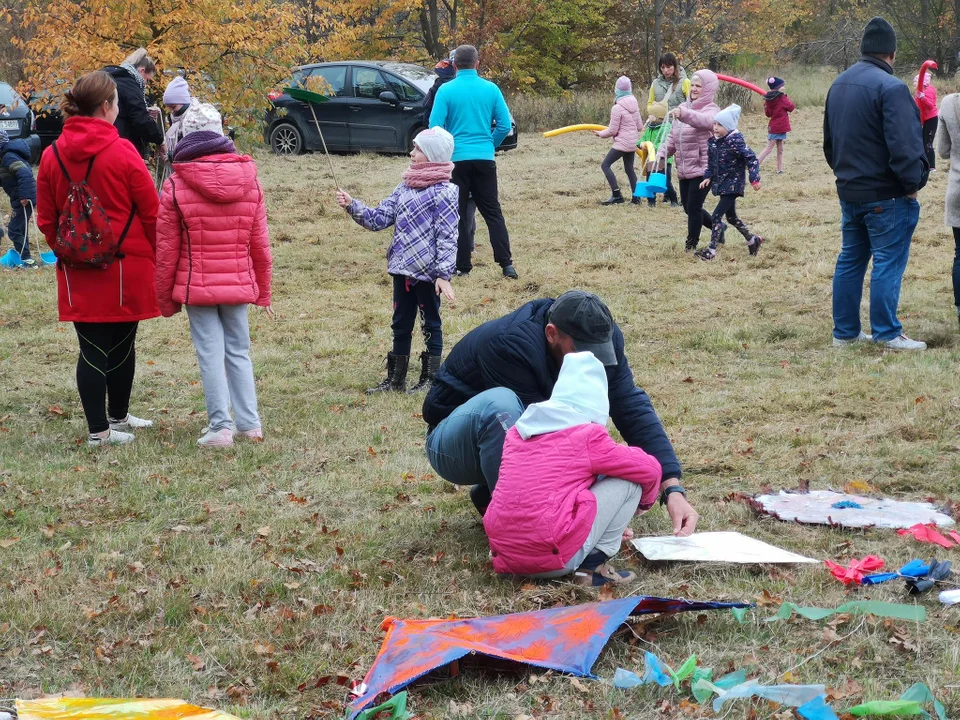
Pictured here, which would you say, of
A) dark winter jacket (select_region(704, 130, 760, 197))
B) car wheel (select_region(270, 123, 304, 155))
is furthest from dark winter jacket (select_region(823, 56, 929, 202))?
car wheel (select_region(270, 123, 304, 155))

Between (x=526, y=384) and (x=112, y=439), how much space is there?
3130 millimetres

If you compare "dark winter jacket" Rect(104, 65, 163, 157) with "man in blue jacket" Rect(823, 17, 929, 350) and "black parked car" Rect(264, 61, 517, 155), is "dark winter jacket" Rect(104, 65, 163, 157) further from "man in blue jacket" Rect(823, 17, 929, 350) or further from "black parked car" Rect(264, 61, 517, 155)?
"black parked car" Rect(264, 61, 517, 155)

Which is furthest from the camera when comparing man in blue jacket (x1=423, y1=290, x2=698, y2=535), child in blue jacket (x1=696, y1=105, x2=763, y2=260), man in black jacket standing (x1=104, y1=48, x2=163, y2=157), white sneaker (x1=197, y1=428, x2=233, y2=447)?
child in blue jacket (x1=696, y1=105, x2=763, y2=260)

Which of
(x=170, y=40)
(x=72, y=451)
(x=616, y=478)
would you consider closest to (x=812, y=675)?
(x=616, y=478)

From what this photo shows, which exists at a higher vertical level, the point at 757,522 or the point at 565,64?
the point at 565,64

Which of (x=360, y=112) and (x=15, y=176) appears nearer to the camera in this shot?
(x=15, y=176)

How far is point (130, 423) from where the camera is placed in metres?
6.65

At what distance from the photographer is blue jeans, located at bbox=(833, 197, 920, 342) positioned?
749 cm

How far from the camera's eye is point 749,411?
6551 mm

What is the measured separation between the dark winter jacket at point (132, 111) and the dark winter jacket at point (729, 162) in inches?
211

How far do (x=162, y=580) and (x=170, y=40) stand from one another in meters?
11.7

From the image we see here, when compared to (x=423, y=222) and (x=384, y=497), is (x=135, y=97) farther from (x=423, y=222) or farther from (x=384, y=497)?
(x=384, y=497)

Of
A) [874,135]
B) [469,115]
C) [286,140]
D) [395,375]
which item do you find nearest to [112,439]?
[395,375]

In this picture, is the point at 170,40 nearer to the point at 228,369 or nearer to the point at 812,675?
the point at 228,369
